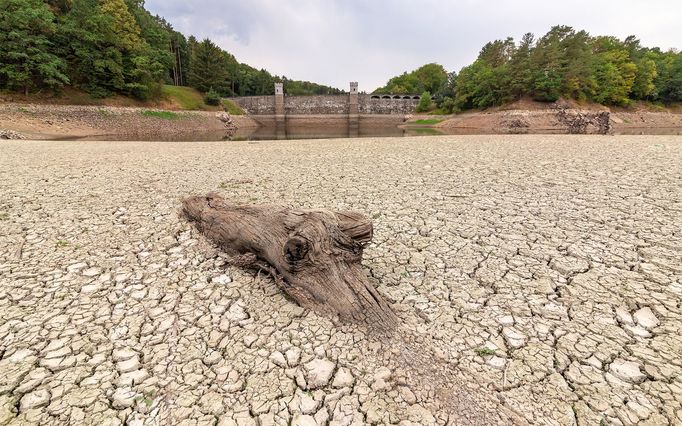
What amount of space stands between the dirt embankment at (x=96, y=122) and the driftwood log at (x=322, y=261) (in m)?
30.4

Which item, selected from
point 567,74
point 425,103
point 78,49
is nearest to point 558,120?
point 567,74

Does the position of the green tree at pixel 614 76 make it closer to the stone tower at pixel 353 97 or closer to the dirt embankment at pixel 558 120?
the dirt embankment at pixel 558 120

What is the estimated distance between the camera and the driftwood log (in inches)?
125

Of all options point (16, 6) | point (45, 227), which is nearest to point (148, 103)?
point (16, 6)

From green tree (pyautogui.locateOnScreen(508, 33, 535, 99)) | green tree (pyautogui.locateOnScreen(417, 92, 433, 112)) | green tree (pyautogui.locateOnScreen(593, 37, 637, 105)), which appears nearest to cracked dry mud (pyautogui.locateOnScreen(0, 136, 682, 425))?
green tree (pyautogui.locateOnScreen(508, 33, 535, 99))

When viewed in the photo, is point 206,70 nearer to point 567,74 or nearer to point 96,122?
point 96,122

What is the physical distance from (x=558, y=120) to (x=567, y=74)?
971cm

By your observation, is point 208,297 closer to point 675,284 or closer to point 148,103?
point 675,284

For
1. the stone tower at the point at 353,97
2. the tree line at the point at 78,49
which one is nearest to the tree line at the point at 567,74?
the stone tower at the point at 353,97

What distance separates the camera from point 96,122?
31203 mm

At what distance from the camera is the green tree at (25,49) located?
27.8 metres

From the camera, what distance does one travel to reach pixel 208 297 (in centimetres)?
355

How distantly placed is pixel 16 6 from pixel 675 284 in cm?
4885

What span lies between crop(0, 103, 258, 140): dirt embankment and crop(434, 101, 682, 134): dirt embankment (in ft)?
123
